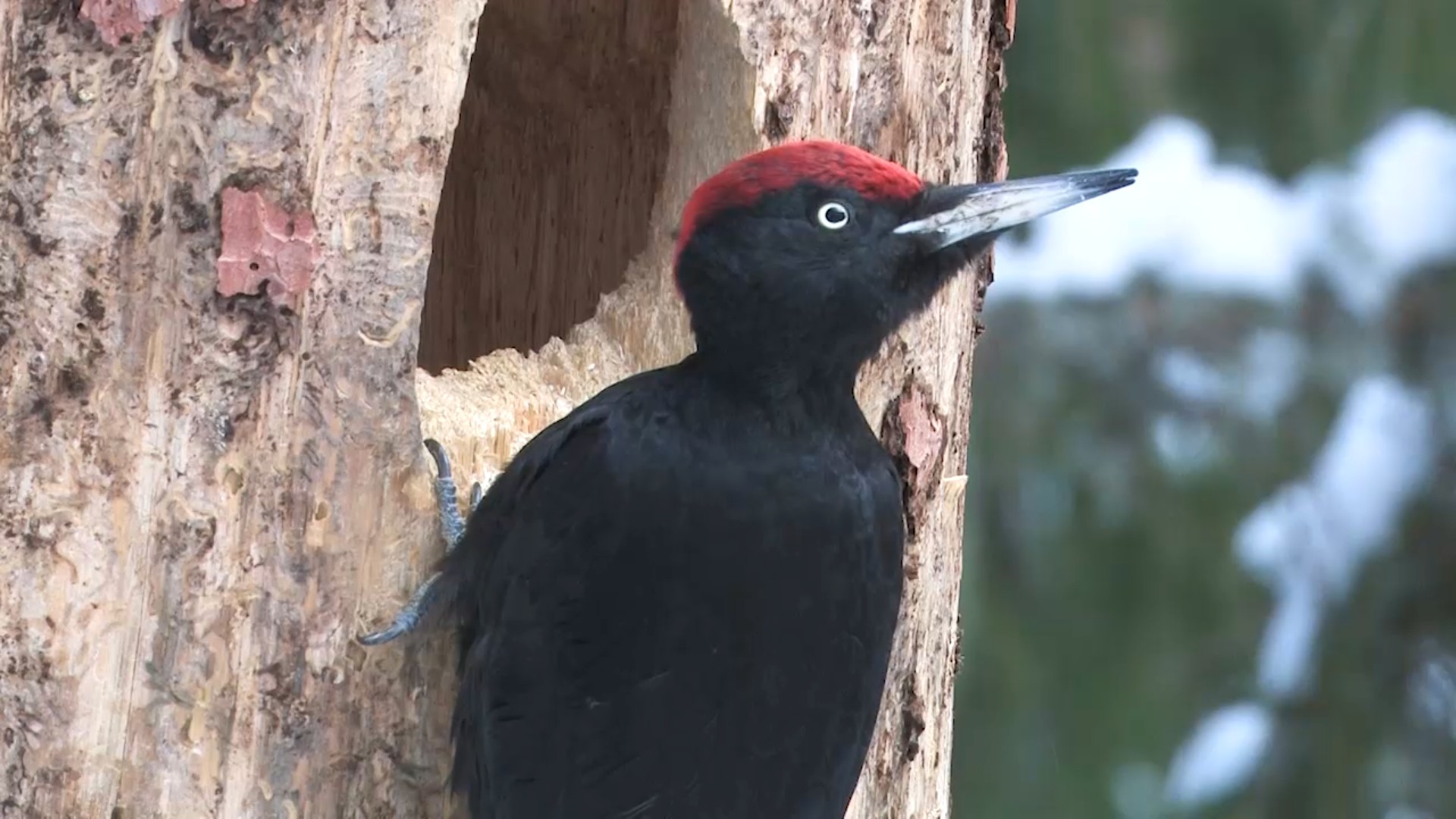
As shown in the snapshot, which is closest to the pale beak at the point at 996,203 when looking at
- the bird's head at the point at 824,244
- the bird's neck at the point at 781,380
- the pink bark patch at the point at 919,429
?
the bird's head at the point at 824,244

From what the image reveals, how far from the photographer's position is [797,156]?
1850mm

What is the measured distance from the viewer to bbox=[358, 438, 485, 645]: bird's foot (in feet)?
6.09

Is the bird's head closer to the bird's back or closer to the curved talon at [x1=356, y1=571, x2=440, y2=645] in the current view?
the bird's back

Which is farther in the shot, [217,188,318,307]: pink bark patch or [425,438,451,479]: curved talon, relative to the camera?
[425,438,451,479]: curved talon

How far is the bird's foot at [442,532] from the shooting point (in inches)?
73.0

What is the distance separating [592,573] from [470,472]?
1.05ft

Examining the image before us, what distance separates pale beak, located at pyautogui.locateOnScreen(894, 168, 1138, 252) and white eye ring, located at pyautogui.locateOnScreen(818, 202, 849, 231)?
0.07m

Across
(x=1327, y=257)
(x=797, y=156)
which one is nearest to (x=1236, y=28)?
(x=1327, y=257)

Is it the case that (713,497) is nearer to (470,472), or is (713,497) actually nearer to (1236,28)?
(470,472)

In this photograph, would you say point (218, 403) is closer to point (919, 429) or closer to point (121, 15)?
point (121, 15)

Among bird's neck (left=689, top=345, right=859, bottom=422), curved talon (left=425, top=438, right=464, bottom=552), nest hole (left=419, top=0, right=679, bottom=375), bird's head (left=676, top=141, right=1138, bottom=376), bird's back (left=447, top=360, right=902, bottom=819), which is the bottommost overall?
bird's back (left=447, top=360, right=902, bottom=819)

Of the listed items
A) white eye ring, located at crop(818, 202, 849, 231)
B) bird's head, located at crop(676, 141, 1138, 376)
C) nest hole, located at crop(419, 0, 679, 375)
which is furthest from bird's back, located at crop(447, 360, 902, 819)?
nest hole, located at crop(419, 0, 679, 375)

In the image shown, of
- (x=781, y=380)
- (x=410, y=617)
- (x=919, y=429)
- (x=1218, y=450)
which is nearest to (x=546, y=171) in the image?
(x=919, y=429)

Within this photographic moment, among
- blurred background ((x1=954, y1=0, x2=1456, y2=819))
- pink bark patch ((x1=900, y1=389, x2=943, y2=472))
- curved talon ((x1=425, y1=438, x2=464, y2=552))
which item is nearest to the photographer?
curved talon ((x1=425, y1=438, x2=464, y2=552))
